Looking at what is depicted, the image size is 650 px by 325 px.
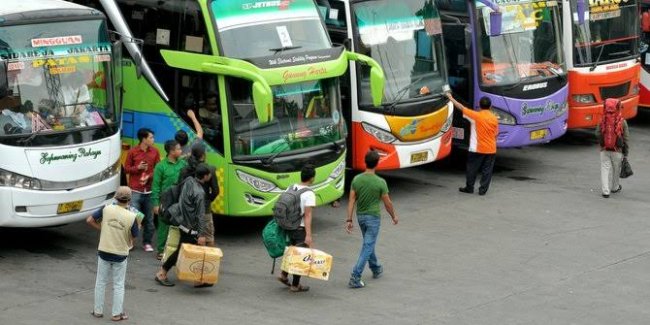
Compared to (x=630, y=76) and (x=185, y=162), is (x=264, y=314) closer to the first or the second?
(x=185, y=162)

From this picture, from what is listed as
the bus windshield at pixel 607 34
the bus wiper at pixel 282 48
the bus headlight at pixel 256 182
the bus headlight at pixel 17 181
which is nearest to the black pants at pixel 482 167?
the bus windshield at pixel 607 34

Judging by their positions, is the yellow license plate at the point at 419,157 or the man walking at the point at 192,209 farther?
the yellow license plate at the point at 419,157

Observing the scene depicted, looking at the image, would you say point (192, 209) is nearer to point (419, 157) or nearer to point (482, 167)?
point (419, 157)

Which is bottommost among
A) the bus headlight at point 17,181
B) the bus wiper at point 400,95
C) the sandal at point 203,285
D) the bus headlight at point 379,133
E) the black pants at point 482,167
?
the sandal at point 203,285

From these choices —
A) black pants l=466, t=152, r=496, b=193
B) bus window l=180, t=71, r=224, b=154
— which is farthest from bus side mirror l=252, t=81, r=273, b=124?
black pants l=466, t=152, r=496, b=193

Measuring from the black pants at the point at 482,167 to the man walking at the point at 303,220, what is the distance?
5.55 m

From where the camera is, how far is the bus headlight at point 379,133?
18.9 m

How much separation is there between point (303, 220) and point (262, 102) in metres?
1.72

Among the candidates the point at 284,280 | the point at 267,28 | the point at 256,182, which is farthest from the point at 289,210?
the point at 267,28

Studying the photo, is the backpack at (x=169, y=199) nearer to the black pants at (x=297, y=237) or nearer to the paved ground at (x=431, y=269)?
the paved ground at (x=431, y=269)

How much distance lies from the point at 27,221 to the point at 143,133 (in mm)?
1789

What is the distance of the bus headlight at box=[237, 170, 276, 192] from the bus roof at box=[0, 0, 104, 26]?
269 centimetres

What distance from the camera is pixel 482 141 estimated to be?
1966 cm

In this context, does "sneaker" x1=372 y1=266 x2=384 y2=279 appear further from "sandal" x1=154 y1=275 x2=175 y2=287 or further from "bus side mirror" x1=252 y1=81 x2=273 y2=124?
"sandal" x1=154 y1=275 x2=175 y2=287
